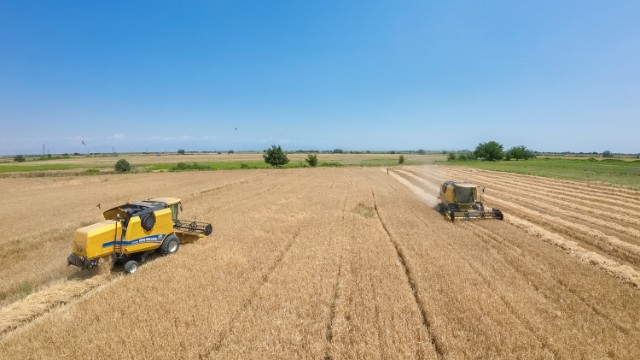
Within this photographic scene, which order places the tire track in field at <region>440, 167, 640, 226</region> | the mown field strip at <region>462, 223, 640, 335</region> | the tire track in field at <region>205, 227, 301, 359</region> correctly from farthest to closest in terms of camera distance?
the tire track in field at <region>440, 167, 640, 226</region>
the mown field strip at <region>462, 223, 640, 335</region>
the tire track in field at <region>205, 227, 301, 359</region>

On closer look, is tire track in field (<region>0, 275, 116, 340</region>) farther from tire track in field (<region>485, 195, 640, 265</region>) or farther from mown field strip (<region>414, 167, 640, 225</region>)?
mown field strip (<region>414, 167, 640, 225</region>)

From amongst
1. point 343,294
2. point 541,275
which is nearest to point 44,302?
point 343,294

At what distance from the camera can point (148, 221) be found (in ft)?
34.0

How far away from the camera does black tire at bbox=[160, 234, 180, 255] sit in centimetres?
1111

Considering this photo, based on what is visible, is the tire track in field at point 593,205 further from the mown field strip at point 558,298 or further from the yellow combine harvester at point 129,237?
the yellow combine harvester at point 129,237

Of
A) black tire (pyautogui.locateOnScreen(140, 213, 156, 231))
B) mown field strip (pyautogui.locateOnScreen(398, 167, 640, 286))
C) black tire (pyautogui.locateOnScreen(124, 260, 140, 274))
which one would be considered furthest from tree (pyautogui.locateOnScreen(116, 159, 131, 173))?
mown field strip (pyautogui.locateOnScreen(398, 167, 640, 286))

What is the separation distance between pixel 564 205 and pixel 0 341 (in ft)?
88.4

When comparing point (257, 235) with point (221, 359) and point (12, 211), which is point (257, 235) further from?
point (12, 211)

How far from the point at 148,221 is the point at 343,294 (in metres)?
6.91

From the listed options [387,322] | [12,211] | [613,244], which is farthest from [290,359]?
[12,211]

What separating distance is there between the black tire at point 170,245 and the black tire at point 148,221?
0.93 m

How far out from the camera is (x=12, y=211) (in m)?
21.8

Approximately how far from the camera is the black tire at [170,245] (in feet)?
36.4

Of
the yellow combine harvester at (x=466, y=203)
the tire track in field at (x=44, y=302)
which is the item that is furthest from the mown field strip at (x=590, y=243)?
the tire track in field at (x=44, y=302)
